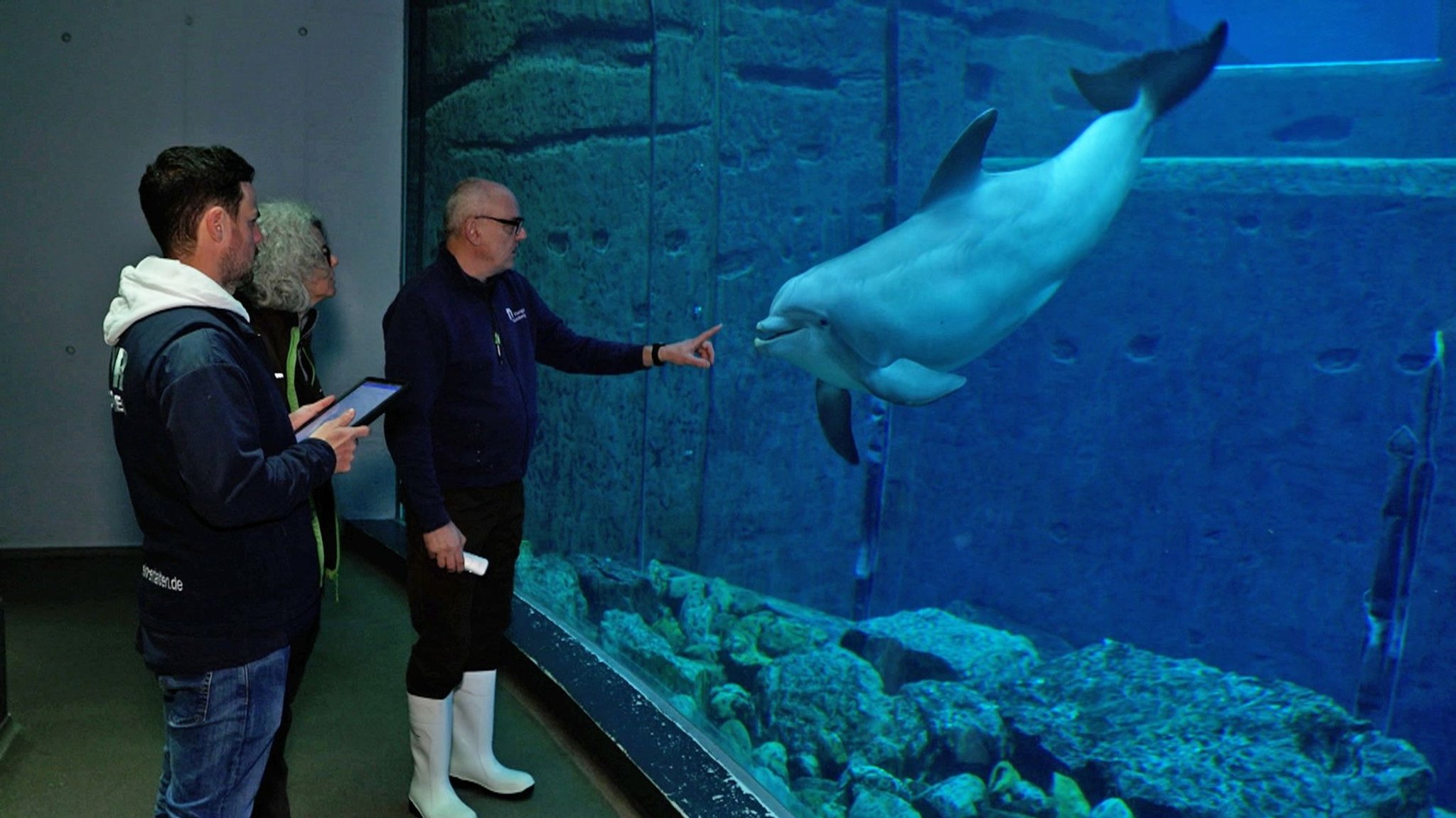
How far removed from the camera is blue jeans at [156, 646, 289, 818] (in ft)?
6.98

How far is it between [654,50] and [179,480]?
3.52 meters

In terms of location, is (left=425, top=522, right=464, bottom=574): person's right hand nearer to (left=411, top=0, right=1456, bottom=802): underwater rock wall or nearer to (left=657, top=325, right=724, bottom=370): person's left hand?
(left=657, top=325, right=724, bottom=370): person's left hand

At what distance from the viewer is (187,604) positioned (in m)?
2.11

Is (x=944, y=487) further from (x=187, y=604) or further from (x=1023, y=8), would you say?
(x=187, y=604)

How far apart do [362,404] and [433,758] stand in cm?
136

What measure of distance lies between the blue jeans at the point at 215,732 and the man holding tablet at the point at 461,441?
884 mm

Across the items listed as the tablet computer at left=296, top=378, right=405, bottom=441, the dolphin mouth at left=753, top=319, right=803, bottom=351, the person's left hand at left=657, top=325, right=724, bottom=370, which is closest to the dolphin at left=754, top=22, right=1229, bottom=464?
the dolphin mouth at left=753, top=319, right=803, bottom=351

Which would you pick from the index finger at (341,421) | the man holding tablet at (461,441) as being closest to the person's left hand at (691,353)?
the man holding tablet at (461,441)

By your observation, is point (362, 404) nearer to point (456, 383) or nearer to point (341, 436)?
point (341, 436)

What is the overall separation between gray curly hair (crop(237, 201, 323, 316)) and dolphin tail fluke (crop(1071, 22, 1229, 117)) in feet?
7.41

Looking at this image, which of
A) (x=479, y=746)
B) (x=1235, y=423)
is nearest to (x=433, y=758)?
(x=479, y=746)

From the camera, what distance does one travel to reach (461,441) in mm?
3182

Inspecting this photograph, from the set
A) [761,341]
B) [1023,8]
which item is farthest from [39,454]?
[1023,8]

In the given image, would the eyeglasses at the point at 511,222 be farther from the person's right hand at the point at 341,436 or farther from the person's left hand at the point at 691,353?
the person's right hand at the point at 341,436
